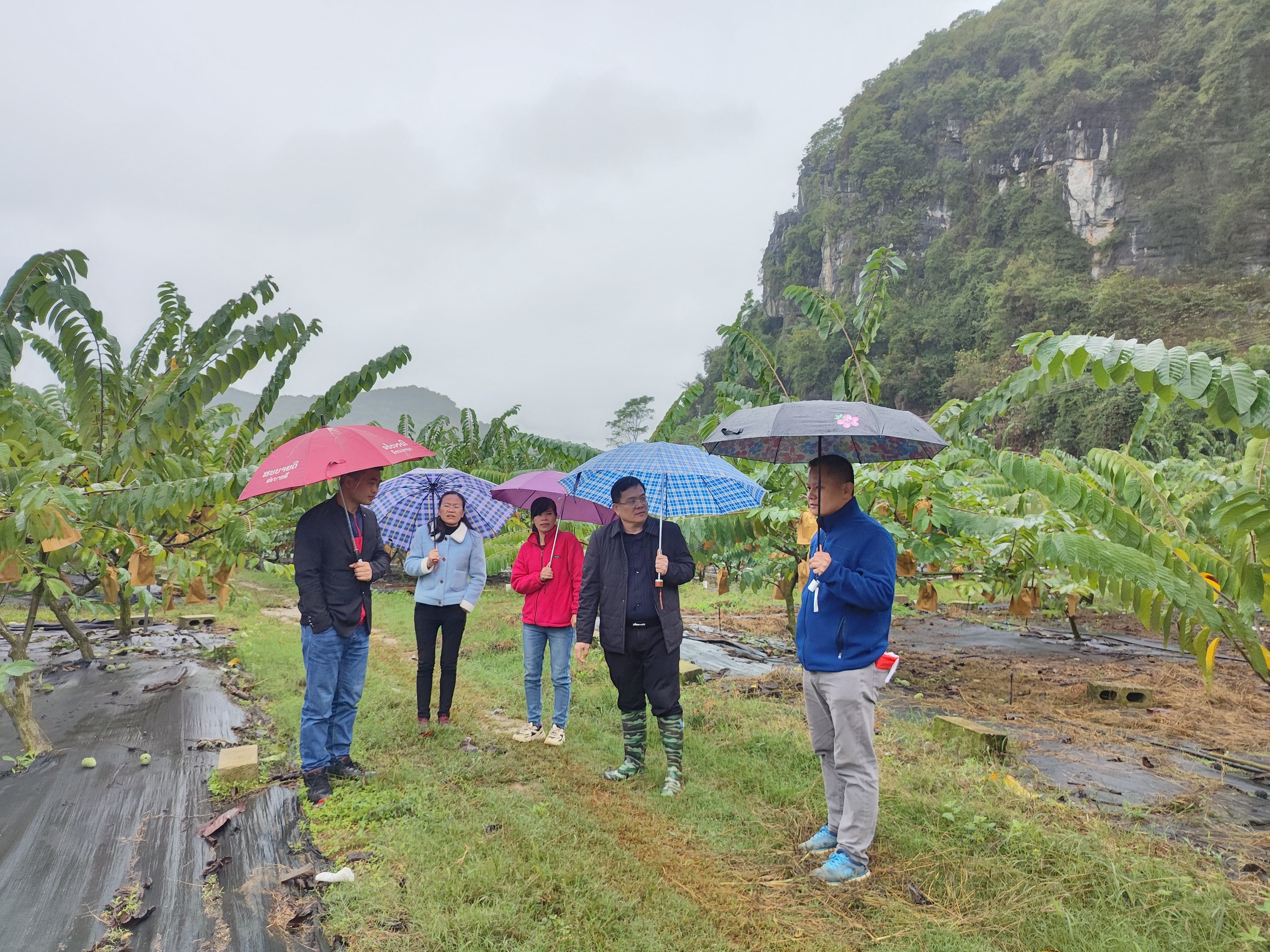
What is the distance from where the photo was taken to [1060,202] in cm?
5947

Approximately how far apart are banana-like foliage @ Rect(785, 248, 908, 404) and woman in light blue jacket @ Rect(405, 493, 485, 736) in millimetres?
4333

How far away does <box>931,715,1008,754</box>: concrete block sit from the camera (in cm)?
531

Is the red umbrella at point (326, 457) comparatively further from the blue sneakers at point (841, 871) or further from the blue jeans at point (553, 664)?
the blue sneakers at point (841, 871)

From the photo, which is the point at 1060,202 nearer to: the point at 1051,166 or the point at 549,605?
the point at 1051,166

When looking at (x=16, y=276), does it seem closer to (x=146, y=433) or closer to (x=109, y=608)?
(x=146, y=433)

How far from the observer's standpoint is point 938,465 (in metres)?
6.36

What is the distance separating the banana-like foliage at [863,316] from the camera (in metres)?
7.74

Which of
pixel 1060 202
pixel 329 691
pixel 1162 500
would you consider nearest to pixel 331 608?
pixel 329 691

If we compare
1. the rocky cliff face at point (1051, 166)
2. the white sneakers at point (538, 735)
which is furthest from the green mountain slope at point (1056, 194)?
the white sneakers at point (538, 735)

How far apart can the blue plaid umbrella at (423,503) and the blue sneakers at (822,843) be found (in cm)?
350

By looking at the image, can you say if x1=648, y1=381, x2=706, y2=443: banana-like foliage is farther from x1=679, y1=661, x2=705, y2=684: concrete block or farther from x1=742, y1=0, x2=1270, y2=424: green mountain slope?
x1=742, y1=0, x2=1270, y2=424: green mountain slope

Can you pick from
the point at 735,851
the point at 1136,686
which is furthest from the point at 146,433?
the point at 1136,686

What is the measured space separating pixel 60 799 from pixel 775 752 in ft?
15.5

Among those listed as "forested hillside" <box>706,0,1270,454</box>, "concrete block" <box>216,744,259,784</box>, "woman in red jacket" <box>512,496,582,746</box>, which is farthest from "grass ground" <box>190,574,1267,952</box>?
"forested hillside" <box>706,0,1270,454</box>
